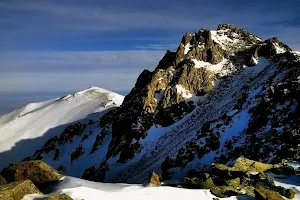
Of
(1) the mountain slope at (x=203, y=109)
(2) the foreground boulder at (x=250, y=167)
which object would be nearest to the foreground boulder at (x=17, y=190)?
(2) the foreground boulder at (x=250, y=167)

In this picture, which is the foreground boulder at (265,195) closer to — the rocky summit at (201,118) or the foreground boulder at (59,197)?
the rocky summit at (201,118)

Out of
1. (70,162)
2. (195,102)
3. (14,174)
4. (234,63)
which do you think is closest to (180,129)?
(195,102)

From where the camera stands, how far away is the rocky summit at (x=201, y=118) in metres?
52.3

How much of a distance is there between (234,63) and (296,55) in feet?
52.7

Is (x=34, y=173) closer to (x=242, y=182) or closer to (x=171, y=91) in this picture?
(x=242, y=182)

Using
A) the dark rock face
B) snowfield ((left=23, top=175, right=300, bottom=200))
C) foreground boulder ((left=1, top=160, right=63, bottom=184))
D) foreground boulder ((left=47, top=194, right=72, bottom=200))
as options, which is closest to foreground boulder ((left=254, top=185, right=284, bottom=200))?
snowfield ((left=23, top=175, right=300, bottom=200))

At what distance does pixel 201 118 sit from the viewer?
6888 centimetres

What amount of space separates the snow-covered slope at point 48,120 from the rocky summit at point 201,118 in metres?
13.4

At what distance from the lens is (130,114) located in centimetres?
8431

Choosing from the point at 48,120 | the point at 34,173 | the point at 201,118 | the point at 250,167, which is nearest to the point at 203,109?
the point at 201,118

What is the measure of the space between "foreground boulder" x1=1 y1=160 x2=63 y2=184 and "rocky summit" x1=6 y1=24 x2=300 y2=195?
44.1 ft

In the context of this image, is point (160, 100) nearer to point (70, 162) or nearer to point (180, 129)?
point (180, 129)

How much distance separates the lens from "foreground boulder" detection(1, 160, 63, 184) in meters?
23.7

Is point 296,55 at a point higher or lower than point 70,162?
higher
